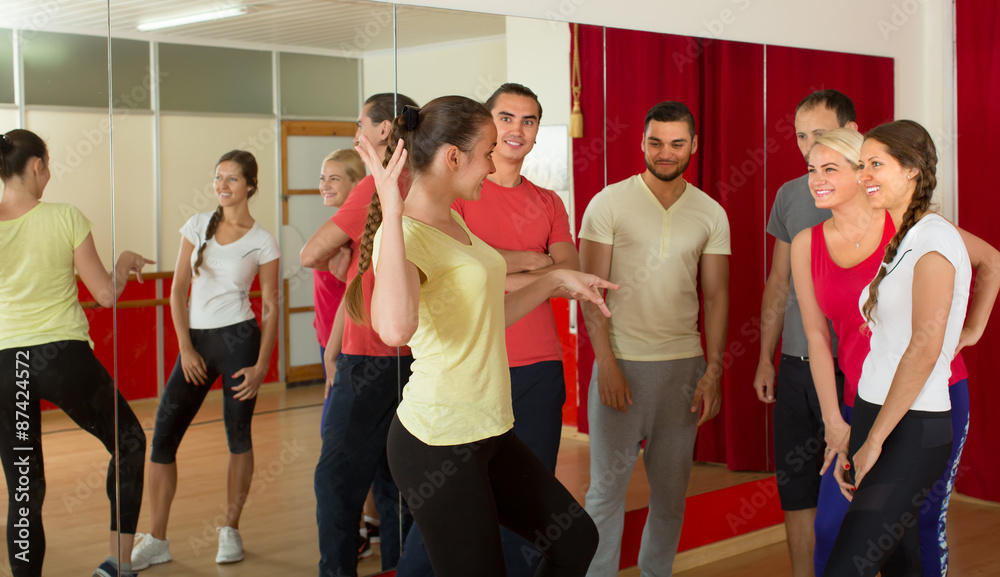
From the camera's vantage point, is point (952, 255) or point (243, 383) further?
point (243, 383)

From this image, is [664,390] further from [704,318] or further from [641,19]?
[641,19]

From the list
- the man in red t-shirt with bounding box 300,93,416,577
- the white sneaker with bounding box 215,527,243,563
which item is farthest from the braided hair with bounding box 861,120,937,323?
the white sneaker with bounding box 215,527,243,563

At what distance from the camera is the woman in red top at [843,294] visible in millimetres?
2340

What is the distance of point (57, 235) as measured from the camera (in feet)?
7.03

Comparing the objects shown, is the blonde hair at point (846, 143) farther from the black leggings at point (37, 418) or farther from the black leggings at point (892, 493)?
the black leggings at point (37, 418)

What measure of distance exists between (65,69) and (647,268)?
1.82m

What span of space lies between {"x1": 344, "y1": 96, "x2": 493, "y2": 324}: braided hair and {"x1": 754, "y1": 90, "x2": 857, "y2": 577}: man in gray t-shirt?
1.55m

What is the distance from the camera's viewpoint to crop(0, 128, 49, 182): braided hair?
207 cm

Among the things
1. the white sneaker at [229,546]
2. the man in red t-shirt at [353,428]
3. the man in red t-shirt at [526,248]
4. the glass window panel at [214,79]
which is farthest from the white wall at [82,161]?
the man in red t-shirt at [526,248]

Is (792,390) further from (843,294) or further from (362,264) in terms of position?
(362,264)

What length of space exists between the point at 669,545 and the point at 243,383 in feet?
5.24

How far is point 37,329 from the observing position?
7.04 ft

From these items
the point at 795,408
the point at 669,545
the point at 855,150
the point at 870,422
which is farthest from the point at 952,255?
the point at 669,545

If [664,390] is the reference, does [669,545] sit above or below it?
below
